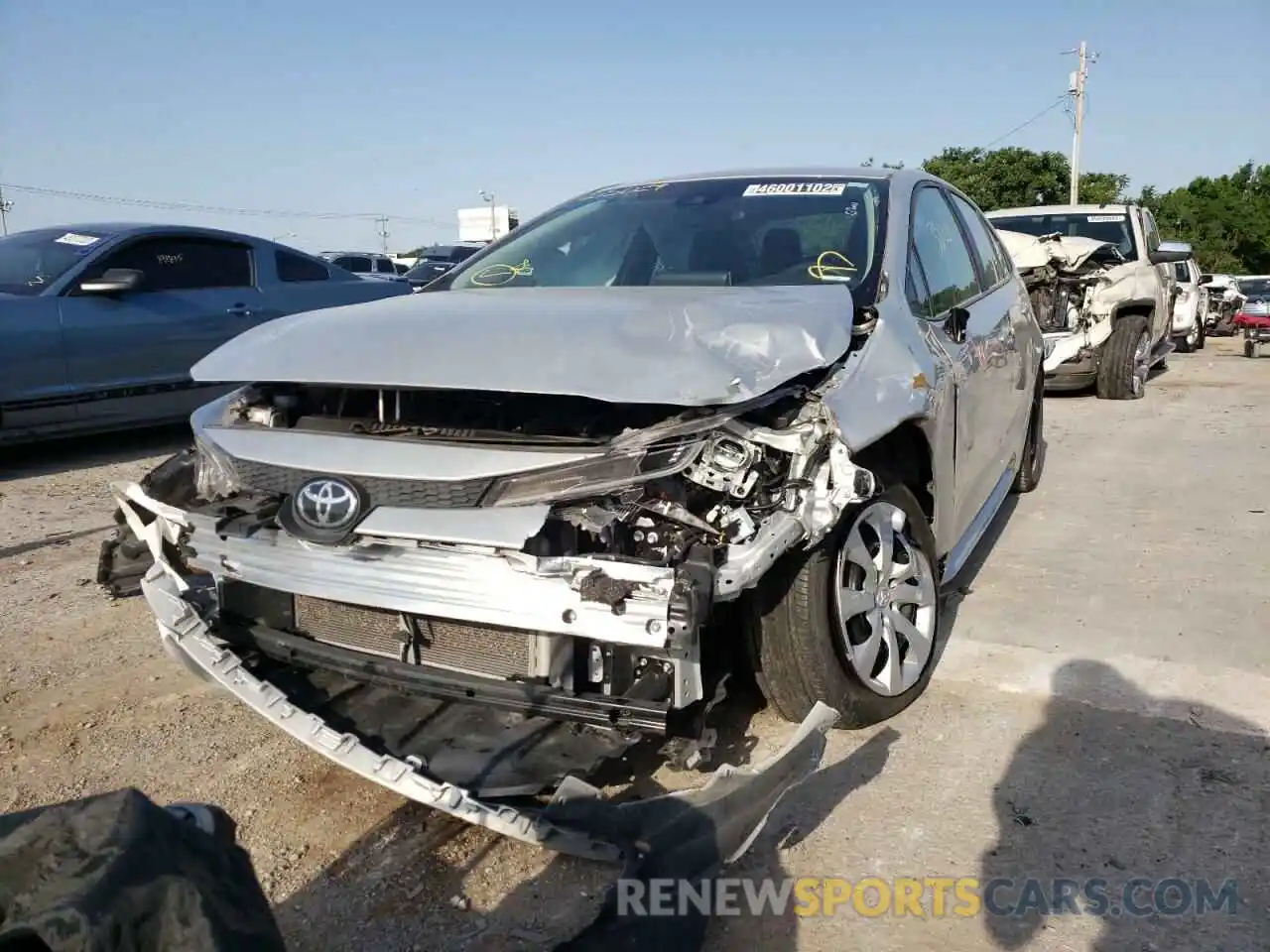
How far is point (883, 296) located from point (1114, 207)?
8460 millimetres

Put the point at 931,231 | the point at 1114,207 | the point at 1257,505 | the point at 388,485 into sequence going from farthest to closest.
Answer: the point at 1114,207 → the point at 1257,505 → the point at 931,231 → the point at 388,485

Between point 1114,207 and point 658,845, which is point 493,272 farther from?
point 1114,207

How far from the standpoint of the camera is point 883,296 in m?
3.13

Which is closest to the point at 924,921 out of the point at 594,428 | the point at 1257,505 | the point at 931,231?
the point at 594,428

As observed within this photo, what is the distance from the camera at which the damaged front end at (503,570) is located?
2182 mm

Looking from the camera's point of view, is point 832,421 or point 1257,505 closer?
point 832,421

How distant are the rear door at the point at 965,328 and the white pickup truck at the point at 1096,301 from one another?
17.4 feet

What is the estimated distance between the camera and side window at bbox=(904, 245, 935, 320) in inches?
130

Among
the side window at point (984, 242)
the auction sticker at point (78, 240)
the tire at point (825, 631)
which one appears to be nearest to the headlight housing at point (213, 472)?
the tire at point (825, 631)

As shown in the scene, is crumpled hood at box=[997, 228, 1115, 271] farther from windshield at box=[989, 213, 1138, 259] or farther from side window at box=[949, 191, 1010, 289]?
side window at box=[949, 191, 1010, 289]

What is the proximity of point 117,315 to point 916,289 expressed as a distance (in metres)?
5.25

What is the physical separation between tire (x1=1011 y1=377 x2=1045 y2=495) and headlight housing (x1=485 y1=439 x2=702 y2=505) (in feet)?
12.2

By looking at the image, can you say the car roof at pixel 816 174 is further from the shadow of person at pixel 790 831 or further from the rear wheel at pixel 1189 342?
the rear wheel at pixel 1189 342

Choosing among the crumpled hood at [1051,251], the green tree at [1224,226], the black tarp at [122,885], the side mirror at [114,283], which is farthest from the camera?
the green tree at [1224,226]
